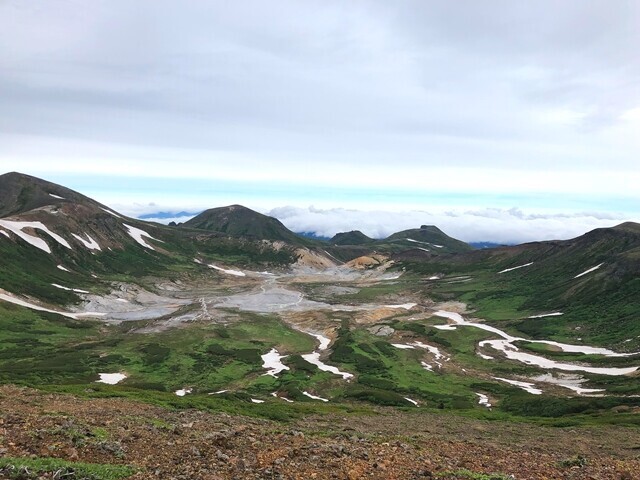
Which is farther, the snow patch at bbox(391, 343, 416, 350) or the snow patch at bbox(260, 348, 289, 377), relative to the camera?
the snow patch at bbox(391, 343, 416, 350)

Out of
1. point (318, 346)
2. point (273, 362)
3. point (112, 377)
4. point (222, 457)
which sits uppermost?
point (222, 457)

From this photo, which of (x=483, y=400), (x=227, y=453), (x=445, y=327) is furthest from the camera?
(x=445, y=327)

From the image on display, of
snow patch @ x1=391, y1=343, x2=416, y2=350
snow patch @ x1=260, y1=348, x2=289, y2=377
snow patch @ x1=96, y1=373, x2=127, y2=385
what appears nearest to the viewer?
snow patch @ x1=96, y1=373, x2=127, y2=385

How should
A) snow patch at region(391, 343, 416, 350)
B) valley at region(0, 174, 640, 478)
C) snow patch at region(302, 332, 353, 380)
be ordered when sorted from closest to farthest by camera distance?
valley at region(0, 174, 640, 478) < snow patch at region(302, 332, 353, 380) < snow patch at region(391, 343, 416, 350)

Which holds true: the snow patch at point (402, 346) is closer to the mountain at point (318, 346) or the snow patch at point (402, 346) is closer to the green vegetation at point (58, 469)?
the mountain at point (318, 346)

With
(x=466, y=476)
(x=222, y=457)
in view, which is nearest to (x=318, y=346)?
(x=222, y=457)

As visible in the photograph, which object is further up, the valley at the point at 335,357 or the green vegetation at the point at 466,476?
the green vegetation at the point at 466,476

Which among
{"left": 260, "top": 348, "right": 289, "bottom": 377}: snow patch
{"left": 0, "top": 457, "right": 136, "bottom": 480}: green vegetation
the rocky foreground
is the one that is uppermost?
{"left": 0, "top": 457, "right": 136, "bottom": 480}: green vegetation

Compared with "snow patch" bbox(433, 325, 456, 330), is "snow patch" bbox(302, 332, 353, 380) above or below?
below

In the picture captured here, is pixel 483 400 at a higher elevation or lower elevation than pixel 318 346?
higher

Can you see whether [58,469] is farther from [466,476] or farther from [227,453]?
[466,476]

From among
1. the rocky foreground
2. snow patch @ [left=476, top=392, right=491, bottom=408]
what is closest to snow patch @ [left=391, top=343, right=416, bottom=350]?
snow patch @ [left=476, top=392, right=491, bottom=408]

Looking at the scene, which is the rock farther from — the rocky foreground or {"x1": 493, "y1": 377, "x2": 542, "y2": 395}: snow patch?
{"x1": 493, "y1": 377, "x2": 542, "y2": 395}: snow patch

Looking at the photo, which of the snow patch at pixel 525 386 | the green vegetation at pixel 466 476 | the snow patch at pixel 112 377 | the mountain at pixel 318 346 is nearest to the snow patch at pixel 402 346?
the mountain at pixel 318 346
